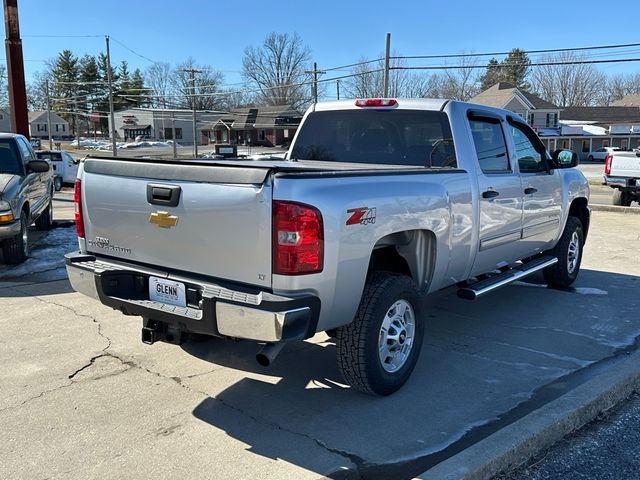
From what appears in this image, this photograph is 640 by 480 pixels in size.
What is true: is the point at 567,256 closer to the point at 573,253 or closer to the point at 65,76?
the point at 573,253

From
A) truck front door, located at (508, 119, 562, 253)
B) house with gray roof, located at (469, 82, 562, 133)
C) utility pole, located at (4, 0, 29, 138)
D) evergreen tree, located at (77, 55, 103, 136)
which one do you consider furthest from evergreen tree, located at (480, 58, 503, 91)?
truck front door, located at (508, 119, 562, 253)

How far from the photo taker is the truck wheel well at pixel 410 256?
4289 mm

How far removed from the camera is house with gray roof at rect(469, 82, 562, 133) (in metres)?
63.1

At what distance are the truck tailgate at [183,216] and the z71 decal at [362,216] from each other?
538mm

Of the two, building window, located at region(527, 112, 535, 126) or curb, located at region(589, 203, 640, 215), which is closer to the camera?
curb, located at region(589, 203, 640, 215)

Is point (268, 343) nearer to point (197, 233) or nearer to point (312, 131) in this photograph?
point (197, 233)

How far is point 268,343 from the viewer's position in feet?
11.4

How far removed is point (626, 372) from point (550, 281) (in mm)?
3094

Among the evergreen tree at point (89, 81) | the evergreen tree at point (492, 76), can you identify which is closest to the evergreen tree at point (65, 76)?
the evergreen tree at point (89, 81)

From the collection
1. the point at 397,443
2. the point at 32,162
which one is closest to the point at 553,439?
the point at 397,443

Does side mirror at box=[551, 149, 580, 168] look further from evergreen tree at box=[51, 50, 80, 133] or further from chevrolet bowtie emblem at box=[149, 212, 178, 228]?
evergreen tree at box=[51, 50, 80, 133]

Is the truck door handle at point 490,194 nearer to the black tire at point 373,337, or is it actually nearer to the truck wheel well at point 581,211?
the black tire at point 373,337

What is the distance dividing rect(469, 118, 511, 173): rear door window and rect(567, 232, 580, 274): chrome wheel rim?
2.13m

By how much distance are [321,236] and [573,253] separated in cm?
510
